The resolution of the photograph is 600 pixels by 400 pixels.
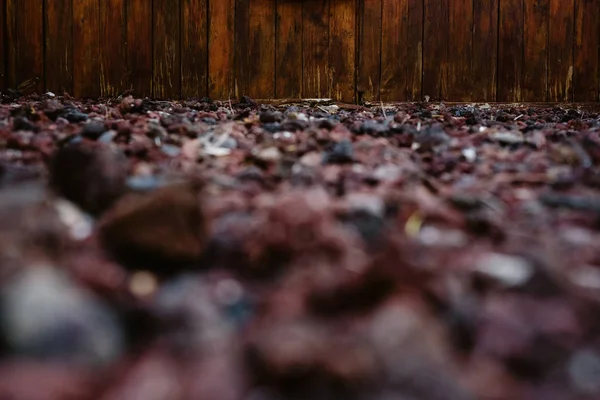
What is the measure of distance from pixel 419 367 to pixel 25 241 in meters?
0.42

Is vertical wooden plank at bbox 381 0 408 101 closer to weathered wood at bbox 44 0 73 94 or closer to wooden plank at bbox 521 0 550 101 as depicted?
wooden plank at bbox 521 0 550 101

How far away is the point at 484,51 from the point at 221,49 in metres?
1.80

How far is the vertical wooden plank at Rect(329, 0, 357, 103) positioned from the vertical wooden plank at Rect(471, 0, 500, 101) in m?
0.84

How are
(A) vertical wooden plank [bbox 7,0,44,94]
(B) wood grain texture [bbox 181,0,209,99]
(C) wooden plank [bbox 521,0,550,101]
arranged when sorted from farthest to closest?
1. (C) wooden plank [bbox 521,0,550,101]
2. (B) wood grain texture [bbox 181,0,209,99]
3. (A) vertical wooden plank [bbox 7,0,44,94]

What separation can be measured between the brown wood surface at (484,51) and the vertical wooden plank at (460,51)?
3cm

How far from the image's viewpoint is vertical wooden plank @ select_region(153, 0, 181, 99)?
3533 mm

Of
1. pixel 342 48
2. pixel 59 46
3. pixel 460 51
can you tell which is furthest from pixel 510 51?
pixel 59 46

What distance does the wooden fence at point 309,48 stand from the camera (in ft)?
11.4

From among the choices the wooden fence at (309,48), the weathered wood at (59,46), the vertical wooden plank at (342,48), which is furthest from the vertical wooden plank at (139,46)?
the vertical wooden plank at (342,48)

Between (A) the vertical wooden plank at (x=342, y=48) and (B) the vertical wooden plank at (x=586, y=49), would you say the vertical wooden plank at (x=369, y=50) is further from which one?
(B) the vertical wooden plank at (x=586, y=49)

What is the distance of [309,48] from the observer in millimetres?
3623

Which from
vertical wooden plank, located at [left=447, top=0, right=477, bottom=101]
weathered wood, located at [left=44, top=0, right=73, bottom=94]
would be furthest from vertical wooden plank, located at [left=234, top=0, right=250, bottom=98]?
vertical wooden plank, located at [left=447, top=0, right=477, bottom=101]

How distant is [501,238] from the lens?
67 cm

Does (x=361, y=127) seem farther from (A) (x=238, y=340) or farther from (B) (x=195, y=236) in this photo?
(A) (x=238, y=340)
